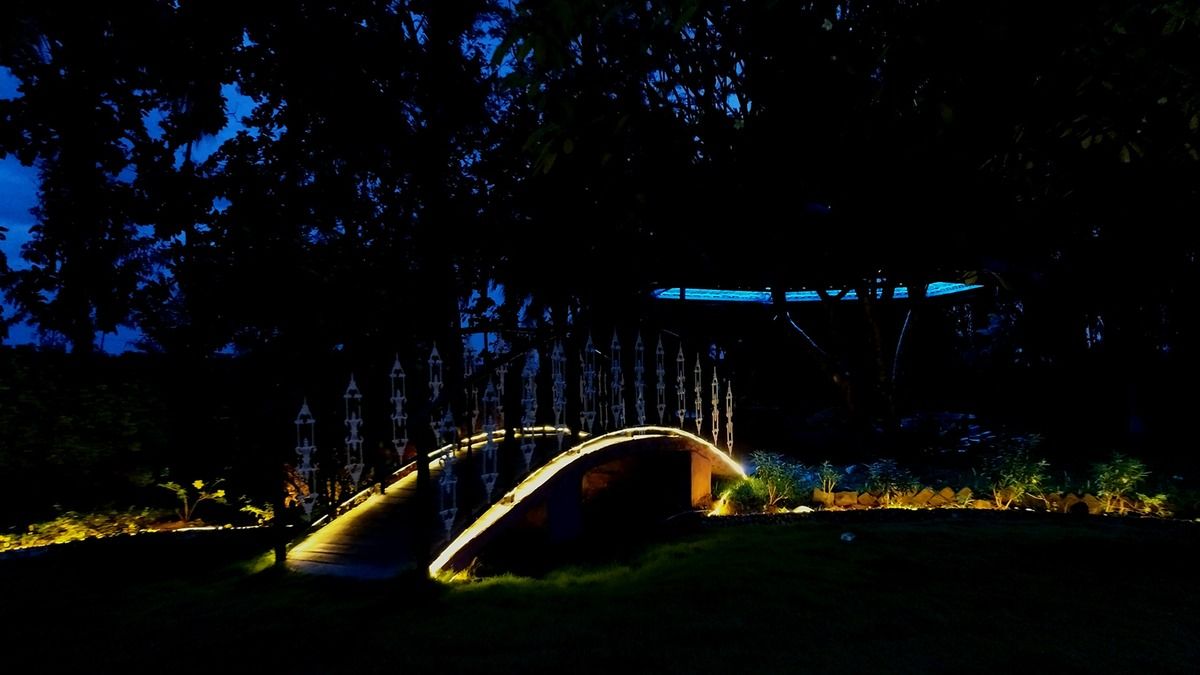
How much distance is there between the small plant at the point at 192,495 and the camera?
9516 millimetres

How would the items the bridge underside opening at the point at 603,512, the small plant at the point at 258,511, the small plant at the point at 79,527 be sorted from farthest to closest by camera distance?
the small plant at the point at 258,511, the small plant at the point at 79,527, the bridge underside opening at the point at 603,512

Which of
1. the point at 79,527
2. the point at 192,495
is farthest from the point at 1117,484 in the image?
the point at 79,527

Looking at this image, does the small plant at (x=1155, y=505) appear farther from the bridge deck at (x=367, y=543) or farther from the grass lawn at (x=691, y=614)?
the bridge deck at (x=367, y=543)

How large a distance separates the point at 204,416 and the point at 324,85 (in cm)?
645

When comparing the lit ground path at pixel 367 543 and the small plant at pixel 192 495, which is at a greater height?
the small plant at pixel 192 495

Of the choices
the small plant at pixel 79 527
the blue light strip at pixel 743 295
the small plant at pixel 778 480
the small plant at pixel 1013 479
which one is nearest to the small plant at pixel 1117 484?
the small plant at pixel 1013 479

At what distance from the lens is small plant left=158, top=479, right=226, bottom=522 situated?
952cm

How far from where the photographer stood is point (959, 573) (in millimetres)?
6504

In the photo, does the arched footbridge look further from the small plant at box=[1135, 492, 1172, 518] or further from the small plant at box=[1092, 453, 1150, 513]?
the small plant at box=[1135, 492, 1172, 518]

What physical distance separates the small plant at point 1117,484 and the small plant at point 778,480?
3.88 m

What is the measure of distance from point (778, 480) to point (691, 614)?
5270mm

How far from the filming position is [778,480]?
10.4m

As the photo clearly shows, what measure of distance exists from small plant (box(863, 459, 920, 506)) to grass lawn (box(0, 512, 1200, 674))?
2032 mm

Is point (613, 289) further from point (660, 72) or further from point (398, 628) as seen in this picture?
point (398, 628)
